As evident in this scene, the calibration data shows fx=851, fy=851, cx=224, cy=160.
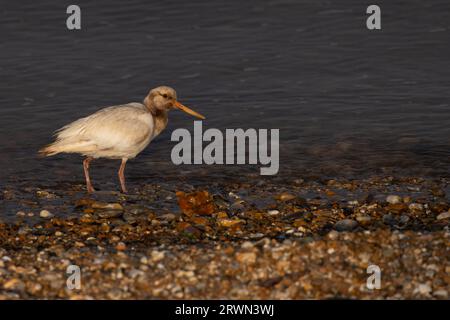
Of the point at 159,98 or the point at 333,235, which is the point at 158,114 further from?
the point at 333,235

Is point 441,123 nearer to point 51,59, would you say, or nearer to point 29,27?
point 51,59

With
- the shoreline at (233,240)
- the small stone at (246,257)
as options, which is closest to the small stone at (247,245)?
the shoreline at (233,240)

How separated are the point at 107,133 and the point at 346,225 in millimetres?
3482

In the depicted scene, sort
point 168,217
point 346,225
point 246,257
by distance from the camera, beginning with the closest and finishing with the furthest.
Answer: point 246,257
point 346,225
point 168,217

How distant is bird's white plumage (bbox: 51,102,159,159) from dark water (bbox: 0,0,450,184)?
1117 mm

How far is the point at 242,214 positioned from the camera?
1066cm

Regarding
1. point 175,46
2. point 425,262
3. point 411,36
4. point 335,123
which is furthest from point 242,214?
point 411,36

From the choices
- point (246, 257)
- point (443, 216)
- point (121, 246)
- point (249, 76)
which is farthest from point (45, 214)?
point (249, 76)

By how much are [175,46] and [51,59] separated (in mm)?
2737

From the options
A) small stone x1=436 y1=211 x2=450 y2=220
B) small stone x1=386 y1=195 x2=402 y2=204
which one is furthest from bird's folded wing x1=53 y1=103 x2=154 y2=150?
small stone x1=436 y1=211 x2=450 y2=220

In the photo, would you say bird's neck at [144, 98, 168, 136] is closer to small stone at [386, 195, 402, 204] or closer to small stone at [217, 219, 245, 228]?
small stone at [217, 219, 245, 228]

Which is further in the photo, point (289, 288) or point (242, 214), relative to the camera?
point (242, 214)

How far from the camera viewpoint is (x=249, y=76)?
17.5 metres

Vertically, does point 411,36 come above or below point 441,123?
above
